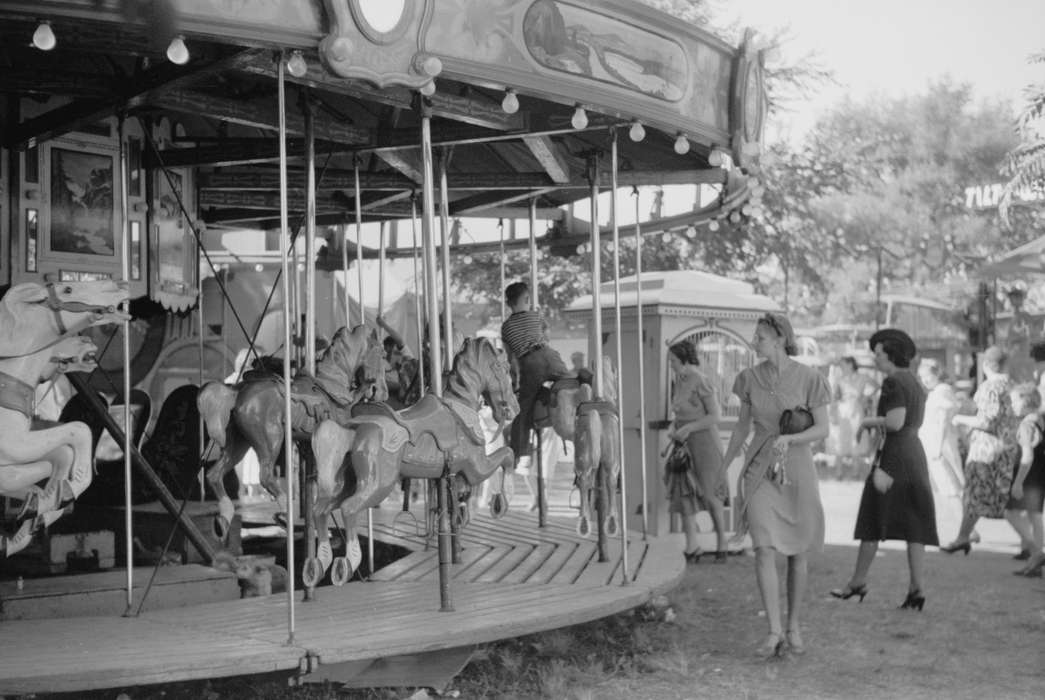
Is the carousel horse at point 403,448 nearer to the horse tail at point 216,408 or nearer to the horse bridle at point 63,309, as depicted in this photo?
the horse tail at point 216,408

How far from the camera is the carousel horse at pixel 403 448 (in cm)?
586

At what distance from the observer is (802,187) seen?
828 inches

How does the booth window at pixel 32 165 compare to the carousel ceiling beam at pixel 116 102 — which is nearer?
the carousel ceiling beam at pixel 116 102

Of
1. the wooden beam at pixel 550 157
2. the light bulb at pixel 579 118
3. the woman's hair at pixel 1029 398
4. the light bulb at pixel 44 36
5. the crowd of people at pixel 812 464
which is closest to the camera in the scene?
the light bulb at pixel 44 36

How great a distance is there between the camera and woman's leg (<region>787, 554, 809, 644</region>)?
690 cm

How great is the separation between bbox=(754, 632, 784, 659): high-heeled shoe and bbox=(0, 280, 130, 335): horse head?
396cm

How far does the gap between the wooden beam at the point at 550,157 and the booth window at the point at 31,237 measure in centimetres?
313

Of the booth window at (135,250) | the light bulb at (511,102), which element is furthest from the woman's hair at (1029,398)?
the booth window at (135,250)

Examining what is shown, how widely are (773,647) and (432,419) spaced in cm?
244

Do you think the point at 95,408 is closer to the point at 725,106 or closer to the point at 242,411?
the point at 242,411

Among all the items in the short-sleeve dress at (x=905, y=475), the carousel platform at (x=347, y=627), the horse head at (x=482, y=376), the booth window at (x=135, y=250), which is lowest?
the carousel platform at (x=347, y=627)

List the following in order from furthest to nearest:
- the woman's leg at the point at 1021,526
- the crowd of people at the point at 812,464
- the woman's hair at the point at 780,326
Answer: the woman's leg at the point at 1021,526, the woman's hair at the point at 780,326, the crowd of people at the point at 812,464

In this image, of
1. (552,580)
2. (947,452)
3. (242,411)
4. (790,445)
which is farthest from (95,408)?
(947,452)

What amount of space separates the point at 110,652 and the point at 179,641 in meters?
0.36
